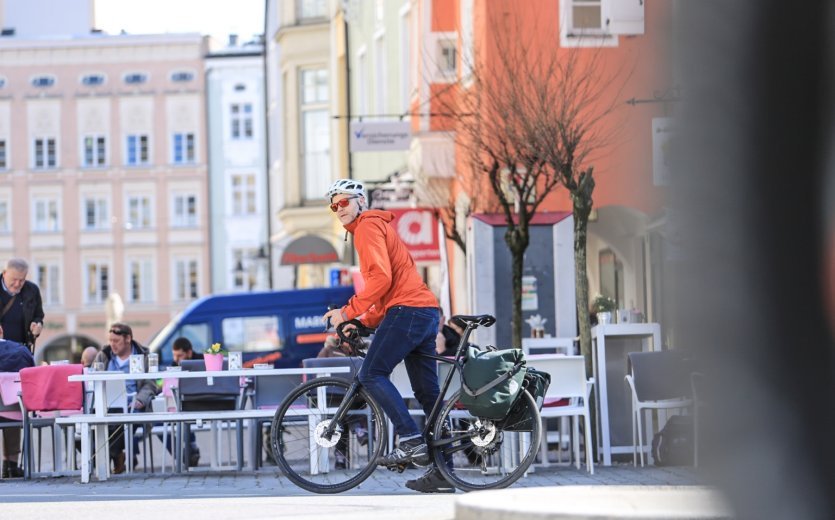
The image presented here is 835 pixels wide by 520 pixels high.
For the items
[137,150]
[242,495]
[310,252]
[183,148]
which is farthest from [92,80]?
[242,495]

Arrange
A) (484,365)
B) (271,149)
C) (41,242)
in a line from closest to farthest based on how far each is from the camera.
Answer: (484,365), (271,149), (41,242)

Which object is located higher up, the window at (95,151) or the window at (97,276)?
the window at (95,151)

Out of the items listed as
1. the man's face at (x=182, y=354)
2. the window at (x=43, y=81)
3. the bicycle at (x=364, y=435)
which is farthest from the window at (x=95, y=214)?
the bicycle at (x=364, y=435)

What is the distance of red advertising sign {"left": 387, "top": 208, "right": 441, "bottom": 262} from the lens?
2923 cm

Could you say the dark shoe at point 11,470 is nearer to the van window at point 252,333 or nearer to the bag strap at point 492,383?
the bag strap at point 492,383

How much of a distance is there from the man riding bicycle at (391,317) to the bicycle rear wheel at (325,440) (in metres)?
0.17

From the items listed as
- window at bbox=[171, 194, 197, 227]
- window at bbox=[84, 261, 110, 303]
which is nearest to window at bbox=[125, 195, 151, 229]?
window at bbox=[171, 194, 197, 227]

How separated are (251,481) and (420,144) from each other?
15.5 metres

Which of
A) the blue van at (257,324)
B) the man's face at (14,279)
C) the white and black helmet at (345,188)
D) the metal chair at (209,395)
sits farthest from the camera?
the blue van at (257,324)

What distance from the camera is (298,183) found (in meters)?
50.8

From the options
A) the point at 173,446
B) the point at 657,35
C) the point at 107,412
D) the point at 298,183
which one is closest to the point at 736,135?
the point at 657,35

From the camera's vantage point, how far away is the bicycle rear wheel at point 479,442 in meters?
9.45

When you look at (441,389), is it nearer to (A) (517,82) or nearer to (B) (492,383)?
(B) (492,383)

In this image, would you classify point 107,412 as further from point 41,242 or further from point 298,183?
point 41,242
